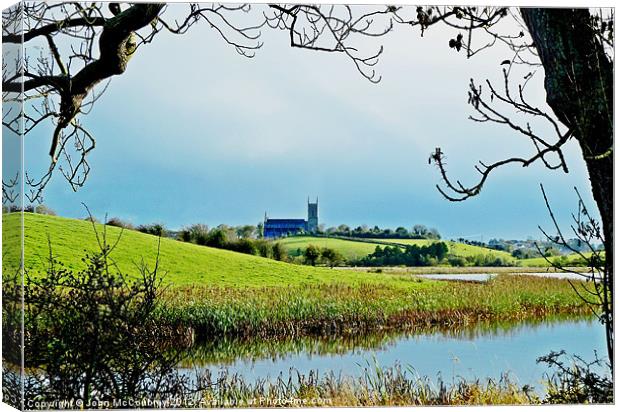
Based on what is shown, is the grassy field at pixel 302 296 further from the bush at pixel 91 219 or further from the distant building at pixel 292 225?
the distant building at pixel 292 225

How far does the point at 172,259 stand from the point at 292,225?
931 mm

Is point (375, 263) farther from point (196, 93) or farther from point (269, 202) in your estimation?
point (196, 93)

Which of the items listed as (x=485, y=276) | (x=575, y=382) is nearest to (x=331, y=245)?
(x=485, y=276)

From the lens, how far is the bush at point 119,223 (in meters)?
7.12

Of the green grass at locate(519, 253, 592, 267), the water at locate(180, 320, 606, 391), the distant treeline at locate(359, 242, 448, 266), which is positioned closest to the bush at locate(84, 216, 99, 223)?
the water at locate(180, 320, 606, 391)

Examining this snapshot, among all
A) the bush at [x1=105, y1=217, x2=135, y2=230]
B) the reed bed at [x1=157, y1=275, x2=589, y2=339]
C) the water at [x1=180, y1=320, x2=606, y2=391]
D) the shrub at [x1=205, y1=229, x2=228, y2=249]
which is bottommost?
the water at [x1=180, y1=320, x2=606, y2=391]

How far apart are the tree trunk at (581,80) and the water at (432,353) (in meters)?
1.10

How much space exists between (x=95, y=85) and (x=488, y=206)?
308 centimetres

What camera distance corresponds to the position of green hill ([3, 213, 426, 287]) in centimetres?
698

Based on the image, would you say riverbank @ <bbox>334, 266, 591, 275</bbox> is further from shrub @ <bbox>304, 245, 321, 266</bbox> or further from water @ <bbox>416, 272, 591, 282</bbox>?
shrub @ <bbox>304, 245, 321, 266</bbox>

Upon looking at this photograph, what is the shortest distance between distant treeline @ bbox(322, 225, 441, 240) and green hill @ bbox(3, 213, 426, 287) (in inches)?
12.1

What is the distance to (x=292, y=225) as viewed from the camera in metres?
7.47

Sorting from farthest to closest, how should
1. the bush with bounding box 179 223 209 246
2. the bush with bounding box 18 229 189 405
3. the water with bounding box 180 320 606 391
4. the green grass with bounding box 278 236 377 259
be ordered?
the green grass with bounding box 278 236 377 259 < the bush with bounding box 179 223 209 246 < the water with bounding box 180 320 606 391 < the bush with bounding box 18 229 189 405

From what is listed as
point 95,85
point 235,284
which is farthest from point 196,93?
point 235,284
